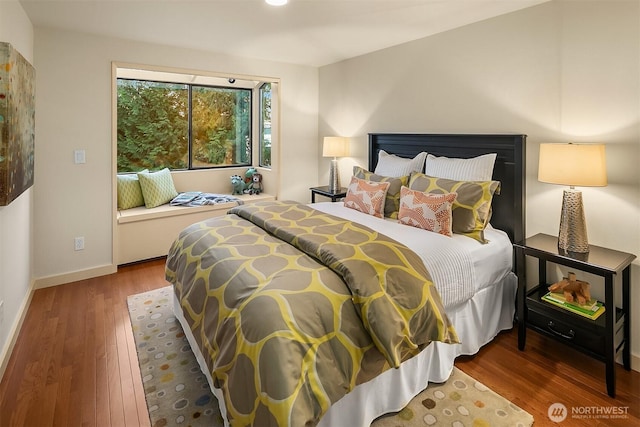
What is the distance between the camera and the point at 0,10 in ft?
6.93

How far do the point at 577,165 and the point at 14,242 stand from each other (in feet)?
12.0

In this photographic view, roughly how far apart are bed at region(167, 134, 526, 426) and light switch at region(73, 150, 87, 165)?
1.67 metres

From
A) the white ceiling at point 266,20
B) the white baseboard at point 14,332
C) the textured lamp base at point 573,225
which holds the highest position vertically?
the white ceiling at point 266,20

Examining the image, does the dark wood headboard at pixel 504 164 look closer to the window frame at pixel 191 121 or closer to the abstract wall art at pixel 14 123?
the abstract wall art at pixel 14 123

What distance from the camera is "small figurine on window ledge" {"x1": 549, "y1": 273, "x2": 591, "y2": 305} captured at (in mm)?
2193

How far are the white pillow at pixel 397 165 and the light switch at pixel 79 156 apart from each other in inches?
111

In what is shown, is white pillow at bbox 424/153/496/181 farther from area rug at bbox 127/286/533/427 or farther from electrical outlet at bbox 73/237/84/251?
electrical outlet at bbox 73/237/84/251

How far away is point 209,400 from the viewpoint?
6.44ft

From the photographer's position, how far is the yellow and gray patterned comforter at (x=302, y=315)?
4.58ft

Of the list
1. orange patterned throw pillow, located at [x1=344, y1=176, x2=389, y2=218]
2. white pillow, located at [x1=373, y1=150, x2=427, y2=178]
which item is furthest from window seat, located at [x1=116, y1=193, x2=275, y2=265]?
white pillow, located at [x1=373, y1=150, x2=427, y2=178]

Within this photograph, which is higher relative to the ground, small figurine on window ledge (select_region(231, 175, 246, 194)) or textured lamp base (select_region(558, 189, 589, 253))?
small figurine on window ledge (select_region(231, 175, 246, 194))

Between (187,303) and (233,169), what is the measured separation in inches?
143

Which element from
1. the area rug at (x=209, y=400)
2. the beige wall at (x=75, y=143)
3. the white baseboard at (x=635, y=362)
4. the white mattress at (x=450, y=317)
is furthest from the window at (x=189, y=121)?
the white baseboard at (x=635, y=362)

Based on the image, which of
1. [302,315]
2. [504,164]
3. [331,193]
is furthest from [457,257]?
[331,193]
